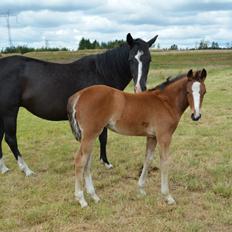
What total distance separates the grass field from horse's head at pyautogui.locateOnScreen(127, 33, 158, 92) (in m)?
1.41

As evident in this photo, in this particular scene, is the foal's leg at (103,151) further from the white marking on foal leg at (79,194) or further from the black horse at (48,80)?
the white marking on foal leg at (79,194)

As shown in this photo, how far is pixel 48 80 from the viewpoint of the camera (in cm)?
605

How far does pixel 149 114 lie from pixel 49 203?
5.34 feet

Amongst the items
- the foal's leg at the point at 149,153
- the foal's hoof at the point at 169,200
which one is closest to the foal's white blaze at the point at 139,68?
the foal's leg at the point at 149,153

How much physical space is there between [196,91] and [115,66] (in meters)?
2.17

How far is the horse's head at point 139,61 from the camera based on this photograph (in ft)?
18.1

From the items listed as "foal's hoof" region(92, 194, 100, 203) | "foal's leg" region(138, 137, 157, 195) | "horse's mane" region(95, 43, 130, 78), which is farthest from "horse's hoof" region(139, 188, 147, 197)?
"horse's mane" region(95, 43, 130, 78)

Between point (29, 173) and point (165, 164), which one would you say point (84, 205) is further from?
point (29, 173)

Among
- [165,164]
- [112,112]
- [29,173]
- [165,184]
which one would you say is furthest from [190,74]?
[29,173]

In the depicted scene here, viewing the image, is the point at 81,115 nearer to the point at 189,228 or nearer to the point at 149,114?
the point at 149,114

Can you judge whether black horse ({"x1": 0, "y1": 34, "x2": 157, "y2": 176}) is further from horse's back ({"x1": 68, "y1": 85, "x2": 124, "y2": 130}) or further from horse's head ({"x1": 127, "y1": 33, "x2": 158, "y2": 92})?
horse's back ({"x1": 68, "y1": 85, "x2": 124, "y2": 130})

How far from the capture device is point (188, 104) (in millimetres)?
4629

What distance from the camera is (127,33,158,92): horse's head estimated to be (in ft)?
18.1

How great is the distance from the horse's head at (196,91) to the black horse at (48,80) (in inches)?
66.7
